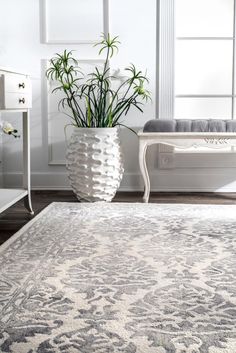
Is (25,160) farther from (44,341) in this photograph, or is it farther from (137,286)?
(44,341)

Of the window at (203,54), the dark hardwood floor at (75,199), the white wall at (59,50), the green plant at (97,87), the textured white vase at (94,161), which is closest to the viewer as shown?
the dark hardwood floor at (75,199)

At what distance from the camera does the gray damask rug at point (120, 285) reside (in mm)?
1424

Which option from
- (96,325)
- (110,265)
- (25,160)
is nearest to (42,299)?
(96,325)

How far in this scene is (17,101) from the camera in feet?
9.36

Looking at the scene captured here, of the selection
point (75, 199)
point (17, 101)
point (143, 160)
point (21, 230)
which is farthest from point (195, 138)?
point (21, 230)

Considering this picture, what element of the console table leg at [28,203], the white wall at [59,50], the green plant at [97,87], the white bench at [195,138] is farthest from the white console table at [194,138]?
the console table leg at [28,203]

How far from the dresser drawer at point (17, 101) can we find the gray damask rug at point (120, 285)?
0.59 m

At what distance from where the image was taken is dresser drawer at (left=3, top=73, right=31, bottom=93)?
263cm

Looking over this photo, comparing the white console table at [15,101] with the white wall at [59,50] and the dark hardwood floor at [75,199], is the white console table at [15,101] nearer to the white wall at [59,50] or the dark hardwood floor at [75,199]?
the dark hardwood floor at [75,199]

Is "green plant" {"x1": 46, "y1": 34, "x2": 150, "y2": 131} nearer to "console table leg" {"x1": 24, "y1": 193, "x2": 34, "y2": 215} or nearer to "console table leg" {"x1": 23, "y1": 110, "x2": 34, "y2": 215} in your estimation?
"console table leg" {"x1": 23, "y1": 110, "x2": 34, "y2": 215}

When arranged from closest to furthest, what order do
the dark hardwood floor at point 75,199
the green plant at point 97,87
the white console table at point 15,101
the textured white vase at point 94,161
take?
the white console table at point 15,101, the dark hardwood floor at point 75,199, the textured white vase at point 94,161, the green plant at point 97,87

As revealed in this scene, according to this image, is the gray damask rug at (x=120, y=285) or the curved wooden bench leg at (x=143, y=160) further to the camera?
the curved wooden bench leg at (x=143, y=160)

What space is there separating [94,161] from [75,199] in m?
0.40

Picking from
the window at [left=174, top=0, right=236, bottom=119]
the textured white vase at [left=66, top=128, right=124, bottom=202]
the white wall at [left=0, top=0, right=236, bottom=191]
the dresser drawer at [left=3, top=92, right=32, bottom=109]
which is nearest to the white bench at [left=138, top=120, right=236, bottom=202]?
the textured white vase at [left=66, top=128, right=124, bottom=202]
